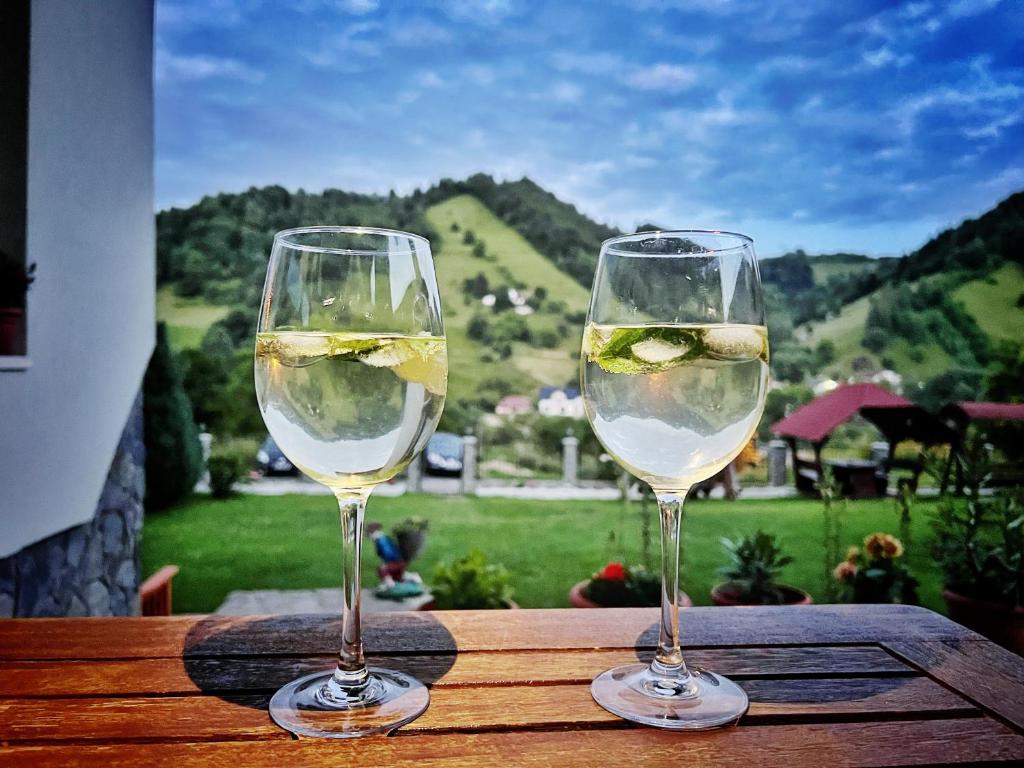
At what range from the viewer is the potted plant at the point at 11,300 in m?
2.14

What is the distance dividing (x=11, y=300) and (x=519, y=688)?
220 centimetres

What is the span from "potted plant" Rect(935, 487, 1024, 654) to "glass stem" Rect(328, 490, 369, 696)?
3469 millimetres

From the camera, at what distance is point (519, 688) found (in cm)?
60

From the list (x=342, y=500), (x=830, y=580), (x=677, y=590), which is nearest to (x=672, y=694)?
(x=677, y=590)

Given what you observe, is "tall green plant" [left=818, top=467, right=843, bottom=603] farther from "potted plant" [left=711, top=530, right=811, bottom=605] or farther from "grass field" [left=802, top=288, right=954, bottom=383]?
"grass field" [left=802, top=288, right=954, bottom=383]

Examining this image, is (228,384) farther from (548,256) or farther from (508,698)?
(508,698)

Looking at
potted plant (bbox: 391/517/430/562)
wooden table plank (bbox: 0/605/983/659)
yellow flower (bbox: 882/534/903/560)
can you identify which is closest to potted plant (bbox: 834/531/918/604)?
yellow flower (bbox: 882/534/903/560)

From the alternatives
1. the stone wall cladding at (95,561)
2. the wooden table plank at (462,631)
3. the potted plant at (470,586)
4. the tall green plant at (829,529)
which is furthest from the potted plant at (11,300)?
the tall green plant at (829,529)

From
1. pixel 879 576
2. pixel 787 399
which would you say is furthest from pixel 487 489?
pixel 879 576

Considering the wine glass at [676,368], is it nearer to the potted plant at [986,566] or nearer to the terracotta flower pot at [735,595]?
the terracotta flower pot at [735,595]

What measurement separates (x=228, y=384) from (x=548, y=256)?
2.71 m

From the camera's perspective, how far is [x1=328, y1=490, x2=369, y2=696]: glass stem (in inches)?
22.5

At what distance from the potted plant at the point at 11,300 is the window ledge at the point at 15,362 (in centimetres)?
4

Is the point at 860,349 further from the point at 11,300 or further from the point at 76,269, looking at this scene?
the point at 11,300
